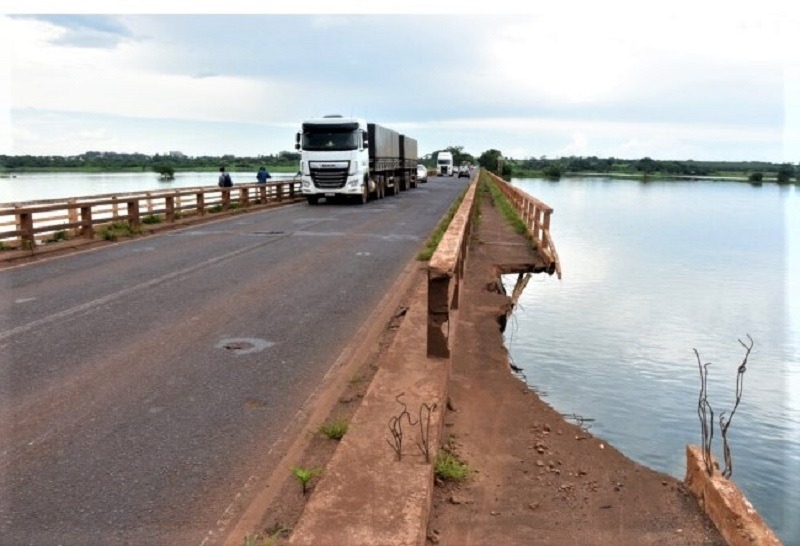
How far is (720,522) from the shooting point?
12.6ft

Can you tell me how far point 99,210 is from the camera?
18.6 m

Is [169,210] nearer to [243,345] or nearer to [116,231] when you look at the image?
[116,231]

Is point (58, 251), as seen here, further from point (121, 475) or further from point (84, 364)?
point (121, 475)

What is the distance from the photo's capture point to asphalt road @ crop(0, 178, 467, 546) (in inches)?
156

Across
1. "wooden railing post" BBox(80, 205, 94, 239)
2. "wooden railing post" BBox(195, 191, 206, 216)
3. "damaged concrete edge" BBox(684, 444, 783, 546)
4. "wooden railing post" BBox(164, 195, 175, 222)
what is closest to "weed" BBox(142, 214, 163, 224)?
"wooden railing post" BBox(164, 195, 175, 222)

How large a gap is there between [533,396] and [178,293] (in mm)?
5879

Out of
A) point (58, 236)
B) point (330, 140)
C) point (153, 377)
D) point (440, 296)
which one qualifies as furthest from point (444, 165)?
point (440, 296)

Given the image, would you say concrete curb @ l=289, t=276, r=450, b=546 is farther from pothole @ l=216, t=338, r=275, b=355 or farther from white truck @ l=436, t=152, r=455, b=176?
white truck @ l=436, t=152, r=455, b=176

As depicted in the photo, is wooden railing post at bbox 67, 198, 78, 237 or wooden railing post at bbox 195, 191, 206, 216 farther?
wooden railing post at bbox 195, 191, 206, 216

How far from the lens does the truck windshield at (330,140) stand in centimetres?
2892

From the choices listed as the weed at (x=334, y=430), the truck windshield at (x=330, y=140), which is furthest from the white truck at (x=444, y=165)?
the weed at (x=334, y=430)

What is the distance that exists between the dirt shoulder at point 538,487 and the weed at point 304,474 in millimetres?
791

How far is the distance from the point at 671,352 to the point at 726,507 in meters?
8.28

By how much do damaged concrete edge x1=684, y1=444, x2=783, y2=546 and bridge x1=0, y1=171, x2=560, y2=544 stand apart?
225 centimetres
